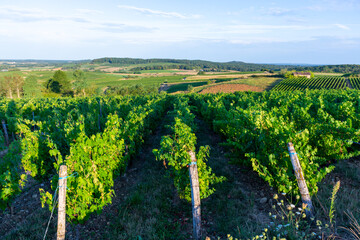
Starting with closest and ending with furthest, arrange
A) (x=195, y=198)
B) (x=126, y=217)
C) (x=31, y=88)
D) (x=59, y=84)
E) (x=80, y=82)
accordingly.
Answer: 1. (x=195, y=198)
2. (x=126, y=217)
3. (x=31, y=88)
4. (x=80, y=82)
5. (x=59, y=84)

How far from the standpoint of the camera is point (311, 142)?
5.92 metres

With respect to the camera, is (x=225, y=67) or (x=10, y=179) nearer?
(x=10, y=179)

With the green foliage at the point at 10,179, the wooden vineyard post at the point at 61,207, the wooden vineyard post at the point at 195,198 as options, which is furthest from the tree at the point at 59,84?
the wooden vineyard post at the point at 195,198

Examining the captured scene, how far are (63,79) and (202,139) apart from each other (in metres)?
63.8

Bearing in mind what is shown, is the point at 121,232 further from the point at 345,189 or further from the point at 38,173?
the point at 345,189

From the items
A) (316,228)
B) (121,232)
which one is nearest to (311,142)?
(316,228)

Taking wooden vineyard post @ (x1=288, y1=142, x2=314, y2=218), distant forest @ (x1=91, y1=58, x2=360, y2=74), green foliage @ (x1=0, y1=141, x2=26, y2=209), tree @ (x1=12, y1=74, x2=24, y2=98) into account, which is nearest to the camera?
wooden vineyard post @ (x1=288, y1=142, x2=314, y2=218)

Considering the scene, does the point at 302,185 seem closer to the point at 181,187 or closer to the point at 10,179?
the point at 181,187

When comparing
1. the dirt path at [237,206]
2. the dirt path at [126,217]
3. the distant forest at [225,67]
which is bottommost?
the dirt path at [126,217]

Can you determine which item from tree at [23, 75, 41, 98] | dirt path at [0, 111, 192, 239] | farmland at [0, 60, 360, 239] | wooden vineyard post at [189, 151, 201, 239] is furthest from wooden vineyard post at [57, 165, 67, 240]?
tree at [23, 75, 41, 98]

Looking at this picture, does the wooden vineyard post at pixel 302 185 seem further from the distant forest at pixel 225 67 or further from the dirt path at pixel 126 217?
the distant forest at pixel 225 67

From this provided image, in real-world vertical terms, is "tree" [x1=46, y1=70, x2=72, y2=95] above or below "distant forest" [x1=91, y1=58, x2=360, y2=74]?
below

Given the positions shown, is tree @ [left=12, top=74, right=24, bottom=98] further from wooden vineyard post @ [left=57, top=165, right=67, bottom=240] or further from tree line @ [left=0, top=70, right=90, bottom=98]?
wooden vineyard post @ [left=57, top=165, right=67, bottom=240]

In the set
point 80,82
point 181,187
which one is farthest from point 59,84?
point 181,187
